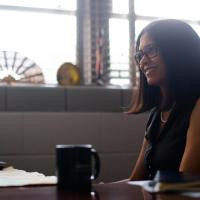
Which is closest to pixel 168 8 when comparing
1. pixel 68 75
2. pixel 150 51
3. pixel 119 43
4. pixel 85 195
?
pixel 119 43

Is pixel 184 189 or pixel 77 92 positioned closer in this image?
pixel 184 189

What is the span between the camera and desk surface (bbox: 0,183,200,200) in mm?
875

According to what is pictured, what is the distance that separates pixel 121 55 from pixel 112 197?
7.88ft

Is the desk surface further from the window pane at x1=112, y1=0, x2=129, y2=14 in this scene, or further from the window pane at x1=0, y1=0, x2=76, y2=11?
the window pane at x1=112, y1=0, x2=129, y2=14

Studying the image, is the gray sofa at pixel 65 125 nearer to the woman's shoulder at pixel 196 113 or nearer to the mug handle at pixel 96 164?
the woman's shoulder at pixel 196 113

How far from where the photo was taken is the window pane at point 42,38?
118 inches

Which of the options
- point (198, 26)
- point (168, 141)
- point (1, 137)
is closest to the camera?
point (168, 141)

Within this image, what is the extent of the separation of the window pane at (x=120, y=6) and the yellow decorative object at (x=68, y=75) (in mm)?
653

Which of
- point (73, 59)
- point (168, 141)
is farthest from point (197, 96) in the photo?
point (73, 59)

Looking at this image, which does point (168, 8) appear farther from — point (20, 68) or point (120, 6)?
point (20, 68)

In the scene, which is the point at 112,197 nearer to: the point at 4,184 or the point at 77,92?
the point at 4,184

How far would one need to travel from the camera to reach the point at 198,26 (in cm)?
362

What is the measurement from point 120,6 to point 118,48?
1.18ft

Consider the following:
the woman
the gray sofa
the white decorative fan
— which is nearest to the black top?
the woman
